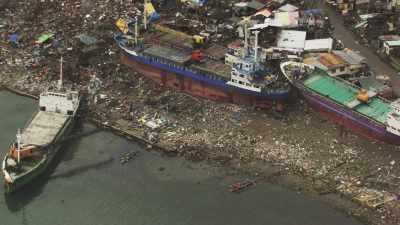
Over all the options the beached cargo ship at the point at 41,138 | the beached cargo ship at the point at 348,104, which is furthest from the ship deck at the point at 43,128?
the beached cargo ship at the point at 348,104

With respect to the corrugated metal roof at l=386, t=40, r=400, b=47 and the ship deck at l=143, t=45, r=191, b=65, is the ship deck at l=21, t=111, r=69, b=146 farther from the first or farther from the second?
the corrugated metal roof at l=386, t=40, r=400, b=47

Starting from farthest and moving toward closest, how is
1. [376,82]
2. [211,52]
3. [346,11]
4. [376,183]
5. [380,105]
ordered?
[346,11] → [211,52] → [376,82] → [380,105] → [376,183]

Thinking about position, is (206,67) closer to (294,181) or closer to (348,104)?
(348,104)

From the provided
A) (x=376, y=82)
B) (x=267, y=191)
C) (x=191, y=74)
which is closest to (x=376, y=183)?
(x=267, y=191)

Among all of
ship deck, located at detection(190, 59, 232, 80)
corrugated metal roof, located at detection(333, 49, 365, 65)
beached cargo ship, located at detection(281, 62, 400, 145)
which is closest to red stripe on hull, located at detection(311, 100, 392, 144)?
beached cargo ship, located at detection(281, 62, 400, 145)

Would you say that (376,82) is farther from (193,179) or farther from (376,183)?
(193,179)

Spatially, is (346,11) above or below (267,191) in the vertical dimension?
above

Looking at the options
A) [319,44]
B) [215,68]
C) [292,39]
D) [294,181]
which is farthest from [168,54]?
[294,181]
